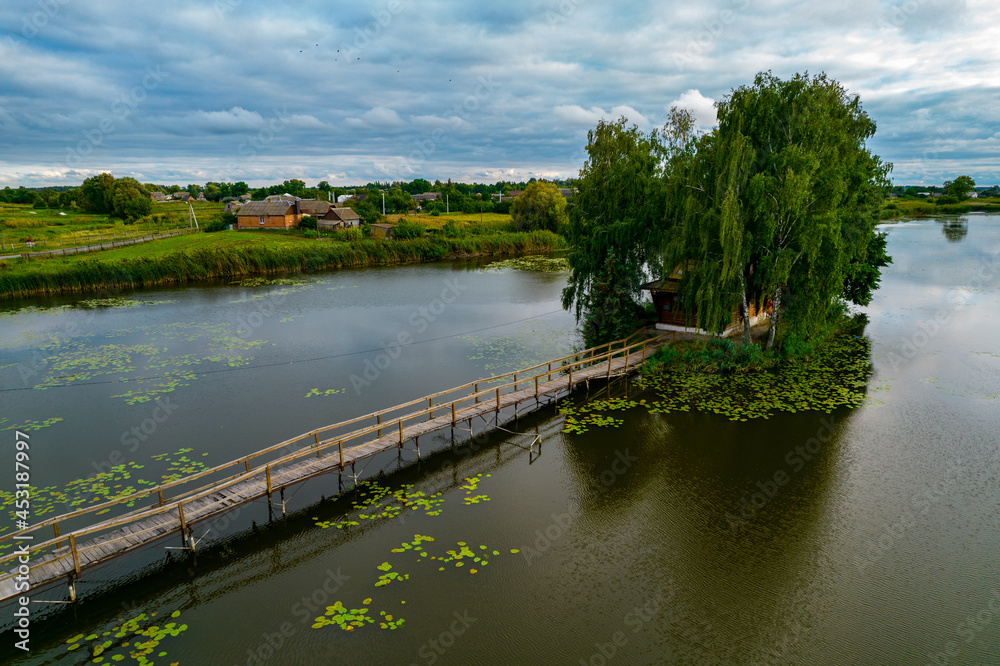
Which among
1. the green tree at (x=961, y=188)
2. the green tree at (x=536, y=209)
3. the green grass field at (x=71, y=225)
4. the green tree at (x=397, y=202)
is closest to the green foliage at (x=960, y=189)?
the green tree at (x=961, y=188)

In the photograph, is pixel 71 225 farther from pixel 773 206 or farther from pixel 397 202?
pixel 773 206

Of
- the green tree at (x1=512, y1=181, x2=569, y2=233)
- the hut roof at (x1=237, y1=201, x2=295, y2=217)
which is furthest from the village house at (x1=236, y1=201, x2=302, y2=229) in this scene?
the green tree at (x1=512, y1=181, x2=569, y2=233)

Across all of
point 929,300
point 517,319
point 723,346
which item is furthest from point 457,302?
point 929,300

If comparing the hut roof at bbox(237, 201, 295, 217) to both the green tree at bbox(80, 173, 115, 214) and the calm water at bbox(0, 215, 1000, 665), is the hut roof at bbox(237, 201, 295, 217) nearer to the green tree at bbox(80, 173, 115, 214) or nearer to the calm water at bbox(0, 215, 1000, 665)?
the green tree at bbox(80, 173, 115, 214)

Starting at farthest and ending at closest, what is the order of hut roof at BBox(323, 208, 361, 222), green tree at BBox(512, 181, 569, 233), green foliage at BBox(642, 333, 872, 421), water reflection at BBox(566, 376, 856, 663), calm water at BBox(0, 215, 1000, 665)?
1. hut roof at BBox(323, 208, 361, 222)
2. green tree at BBox(512, 181, 569, 233)
3. green foliage at BBox(642, 333, 872, 421)
4. water reflection at BBox(566, 376, 856, 663)
5. calm water at BBox(0, 215, 1000, 665)

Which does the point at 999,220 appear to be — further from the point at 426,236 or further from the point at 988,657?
the point at 988,657

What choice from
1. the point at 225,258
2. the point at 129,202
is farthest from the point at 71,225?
the point at 225,258

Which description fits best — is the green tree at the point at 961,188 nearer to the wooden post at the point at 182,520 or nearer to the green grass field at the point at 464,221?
the green grass field at the point at 464,221

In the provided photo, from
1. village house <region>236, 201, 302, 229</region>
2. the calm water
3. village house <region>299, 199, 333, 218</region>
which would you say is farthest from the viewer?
village house <region>299, 199, 333, 218</region>
